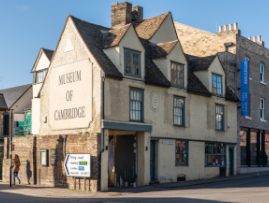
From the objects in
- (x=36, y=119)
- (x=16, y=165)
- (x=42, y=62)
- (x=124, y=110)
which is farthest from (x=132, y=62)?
(x=42, y=62)

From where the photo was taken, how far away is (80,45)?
20594 millimetres

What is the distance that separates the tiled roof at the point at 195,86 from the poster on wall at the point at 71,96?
6.97 m

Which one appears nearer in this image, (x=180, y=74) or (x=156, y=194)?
(x=156, y=194)

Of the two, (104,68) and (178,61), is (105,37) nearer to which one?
(104,68)

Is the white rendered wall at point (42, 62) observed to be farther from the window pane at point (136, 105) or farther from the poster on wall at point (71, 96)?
the window pane at point (136, 105)

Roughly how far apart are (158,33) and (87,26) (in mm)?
5330

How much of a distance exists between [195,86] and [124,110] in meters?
6.61

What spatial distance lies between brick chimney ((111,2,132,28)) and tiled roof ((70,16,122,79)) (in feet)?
10.3

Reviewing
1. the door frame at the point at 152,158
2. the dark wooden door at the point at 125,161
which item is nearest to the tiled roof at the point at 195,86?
the door frame at the point at 152,158

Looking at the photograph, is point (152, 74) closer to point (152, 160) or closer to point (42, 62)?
point (152, 160)

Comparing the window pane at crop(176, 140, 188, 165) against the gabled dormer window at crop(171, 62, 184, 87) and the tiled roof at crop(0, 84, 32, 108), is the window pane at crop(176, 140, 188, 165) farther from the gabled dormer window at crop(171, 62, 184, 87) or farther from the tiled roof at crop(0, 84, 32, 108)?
the tiled roof at crop(0, 84, 32, 108)

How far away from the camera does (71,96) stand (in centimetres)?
2084

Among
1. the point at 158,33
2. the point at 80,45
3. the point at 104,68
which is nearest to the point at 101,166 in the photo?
the point at 104,68

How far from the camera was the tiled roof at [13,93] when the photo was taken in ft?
132
